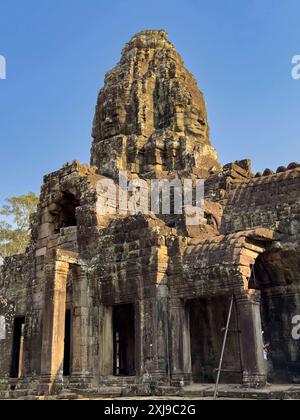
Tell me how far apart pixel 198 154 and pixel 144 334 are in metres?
10.9

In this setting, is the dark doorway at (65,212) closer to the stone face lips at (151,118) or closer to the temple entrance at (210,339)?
the stone face lips at (151,118)

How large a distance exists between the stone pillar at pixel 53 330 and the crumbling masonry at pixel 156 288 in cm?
4

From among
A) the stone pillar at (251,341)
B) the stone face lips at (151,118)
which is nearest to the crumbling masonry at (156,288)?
the stone pillar at (251,341)

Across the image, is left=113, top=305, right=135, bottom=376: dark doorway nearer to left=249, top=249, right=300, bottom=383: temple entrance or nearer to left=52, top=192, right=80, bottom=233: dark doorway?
left=52, top=192, right=80, bottom=233: dark doorway

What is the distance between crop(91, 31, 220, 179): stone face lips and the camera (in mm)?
23016

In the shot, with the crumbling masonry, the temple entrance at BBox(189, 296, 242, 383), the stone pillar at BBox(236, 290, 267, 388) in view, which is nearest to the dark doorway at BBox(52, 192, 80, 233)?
the crumbling masonry

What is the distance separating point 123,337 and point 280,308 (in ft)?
22.5

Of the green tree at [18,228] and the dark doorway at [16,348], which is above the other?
the green tree at [18,228]

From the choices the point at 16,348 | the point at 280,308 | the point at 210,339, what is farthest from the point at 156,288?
the point at 16,348

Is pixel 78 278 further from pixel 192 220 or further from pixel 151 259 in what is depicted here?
pixel 192 220

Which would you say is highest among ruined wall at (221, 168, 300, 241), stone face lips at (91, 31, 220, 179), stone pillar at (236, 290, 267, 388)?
stone face lips at (91, 31, 220, 179)

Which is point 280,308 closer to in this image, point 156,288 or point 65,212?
point 156,288

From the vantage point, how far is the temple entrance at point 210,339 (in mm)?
14984

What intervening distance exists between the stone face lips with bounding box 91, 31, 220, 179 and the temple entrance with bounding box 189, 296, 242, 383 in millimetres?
6964
